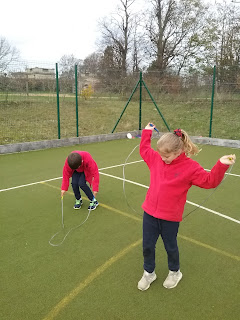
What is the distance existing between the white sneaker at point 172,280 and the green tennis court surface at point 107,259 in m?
0.05

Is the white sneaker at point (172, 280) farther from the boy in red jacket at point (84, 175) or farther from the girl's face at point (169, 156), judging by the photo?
the boy in red jacket at point (84, 175)

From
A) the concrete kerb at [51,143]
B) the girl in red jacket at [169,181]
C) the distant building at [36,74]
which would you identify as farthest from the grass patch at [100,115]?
the girl in red jacket at [169,181]

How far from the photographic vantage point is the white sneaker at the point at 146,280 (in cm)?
278

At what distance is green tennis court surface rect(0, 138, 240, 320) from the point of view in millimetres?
2545

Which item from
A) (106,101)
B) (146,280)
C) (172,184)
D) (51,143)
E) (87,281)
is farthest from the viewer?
(106,101)

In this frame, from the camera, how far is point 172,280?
9.25 ft

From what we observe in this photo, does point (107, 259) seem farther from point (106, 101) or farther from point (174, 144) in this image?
point (106, 101)

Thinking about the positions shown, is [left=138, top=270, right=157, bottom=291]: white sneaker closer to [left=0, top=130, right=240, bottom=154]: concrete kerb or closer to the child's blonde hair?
the child's blonde hair

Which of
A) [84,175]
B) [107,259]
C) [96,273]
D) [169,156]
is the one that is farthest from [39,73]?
[169,156]

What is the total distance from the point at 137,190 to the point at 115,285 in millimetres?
3008

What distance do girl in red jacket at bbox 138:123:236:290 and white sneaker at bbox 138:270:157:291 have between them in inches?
10.0

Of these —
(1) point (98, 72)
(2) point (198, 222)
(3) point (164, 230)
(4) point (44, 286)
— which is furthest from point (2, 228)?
(1) point (98, 72)

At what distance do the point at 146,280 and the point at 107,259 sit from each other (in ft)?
2.15

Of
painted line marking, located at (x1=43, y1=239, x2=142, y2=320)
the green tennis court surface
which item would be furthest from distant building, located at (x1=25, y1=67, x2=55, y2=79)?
painted line marking, located at (x1=43, y1=239, x2=142, y2=320)
